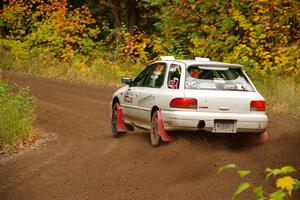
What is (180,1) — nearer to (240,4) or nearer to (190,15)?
(190,15)

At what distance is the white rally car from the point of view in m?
11.5

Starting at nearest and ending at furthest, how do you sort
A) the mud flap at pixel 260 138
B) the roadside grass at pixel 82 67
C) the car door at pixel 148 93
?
1. the mud flap at pixel 260 138
2. the car door at pixel 148 93
3. the roadside grass at pixel 82 67

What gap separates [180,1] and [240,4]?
95.2 inches

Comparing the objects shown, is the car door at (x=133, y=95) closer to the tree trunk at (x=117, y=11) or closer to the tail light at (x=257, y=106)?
the tail light at (x=257, y=106)

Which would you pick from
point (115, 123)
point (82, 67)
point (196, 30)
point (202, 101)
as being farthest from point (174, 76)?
point (82, 67)

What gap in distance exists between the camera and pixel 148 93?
500 inches

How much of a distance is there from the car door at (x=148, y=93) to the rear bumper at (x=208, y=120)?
0.74 m

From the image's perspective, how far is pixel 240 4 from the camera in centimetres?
2450

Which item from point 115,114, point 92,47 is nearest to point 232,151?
point 115,114

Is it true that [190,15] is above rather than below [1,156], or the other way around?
above

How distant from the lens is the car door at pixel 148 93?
12.5m

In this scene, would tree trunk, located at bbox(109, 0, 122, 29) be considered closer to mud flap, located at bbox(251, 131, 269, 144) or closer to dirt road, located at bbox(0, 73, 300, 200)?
dirt road, located at bbox(0, 73, 300, 200)

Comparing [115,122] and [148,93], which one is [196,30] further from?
[148,93]

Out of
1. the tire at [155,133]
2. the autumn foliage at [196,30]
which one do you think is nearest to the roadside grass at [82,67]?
the autumn foliage at [196,30]
